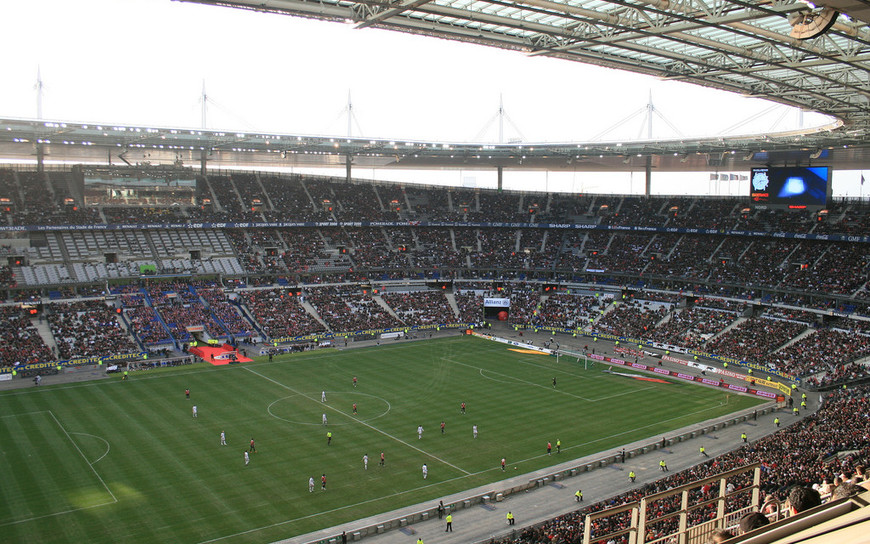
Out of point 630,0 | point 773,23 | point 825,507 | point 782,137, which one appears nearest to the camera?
point 825,507

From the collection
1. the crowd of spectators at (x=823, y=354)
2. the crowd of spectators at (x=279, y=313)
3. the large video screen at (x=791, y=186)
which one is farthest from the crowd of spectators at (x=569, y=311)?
the crowd of spectators at (x=279, y=313)

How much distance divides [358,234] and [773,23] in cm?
6739

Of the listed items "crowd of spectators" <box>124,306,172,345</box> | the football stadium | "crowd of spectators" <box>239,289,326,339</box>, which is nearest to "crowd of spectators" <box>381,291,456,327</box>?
the football stadium

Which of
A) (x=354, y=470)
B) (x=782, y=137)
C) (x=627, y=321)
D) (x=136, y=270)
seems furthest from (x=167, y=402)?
(x=782, y=137)

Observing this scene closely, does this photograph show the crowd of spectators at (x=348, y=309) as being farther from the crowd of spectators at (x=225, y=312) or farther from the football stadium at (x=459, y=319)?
the crowd of spectators at (x=225, y=312)

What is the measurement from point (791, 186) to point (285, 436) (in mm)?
56781

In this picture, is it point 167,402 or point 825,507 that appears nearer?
point 825,507

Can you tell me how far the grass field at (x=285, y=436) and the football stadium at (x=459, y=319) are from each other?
0.24 m

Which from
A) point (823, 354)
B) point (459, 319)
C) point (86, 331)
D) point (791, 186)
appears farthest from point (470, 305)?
point (86, 331)

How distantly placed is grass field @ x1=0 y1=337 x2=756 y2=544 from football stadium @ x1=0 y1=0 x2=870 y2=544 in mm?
243

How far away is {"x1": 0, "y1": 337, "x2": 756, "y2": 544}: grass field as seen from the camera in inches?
1236

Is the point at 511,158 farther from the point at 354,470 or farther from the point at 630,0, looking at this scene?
the point at 630,0

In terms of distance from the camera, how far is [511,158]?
3784 inches

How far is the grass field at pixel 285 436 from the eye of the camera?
31.4 metres
